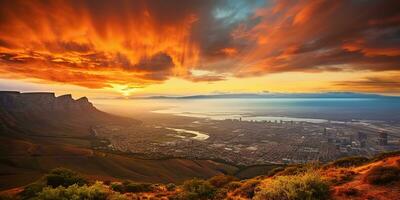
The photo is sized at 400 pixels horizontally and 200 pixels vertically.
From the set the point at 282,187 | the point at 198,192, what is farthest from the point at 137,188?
the point at 282,187

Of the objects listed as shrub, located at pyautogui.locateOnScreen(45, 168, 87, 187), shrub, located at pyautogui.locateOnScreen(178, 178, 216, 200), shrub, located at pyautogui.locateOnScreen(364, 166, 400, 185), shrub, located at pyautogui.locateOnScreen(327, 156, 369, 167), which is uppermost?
shrub, located at pyautogui.locateOnScreen(364, 166, 400, 185)

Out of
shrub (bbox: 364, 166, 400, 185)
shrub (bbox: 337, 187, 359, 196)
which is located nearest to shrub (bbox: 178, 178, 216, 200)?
shrub (bbox: 337, 187, 359, 196)

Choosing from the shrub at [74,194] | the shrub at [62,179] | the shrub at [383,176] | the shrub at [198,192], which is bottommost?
the shrub at [62,179]

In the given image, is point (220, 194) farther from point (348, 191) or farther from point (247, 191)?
point (348, 191)

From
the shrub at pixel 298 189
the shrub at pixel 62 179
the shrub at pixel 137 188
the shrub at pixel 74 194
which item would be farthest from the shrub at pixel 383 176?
the shrub at pixel 62 179

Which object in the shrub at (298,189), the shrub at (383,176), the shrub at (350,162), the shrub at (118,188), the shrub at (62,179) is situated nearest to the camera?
the shrub at (298,189)

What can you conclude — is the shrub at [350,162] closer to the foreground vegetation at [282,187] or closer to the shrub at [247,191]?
the foreground vegetation at [282,187]

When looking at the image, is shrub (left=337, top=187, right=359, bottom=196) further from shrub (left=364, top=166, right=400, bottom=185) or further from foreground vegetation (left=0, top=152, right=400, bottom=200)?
shrub (left=364, top=166, right=400, bottom=185)
